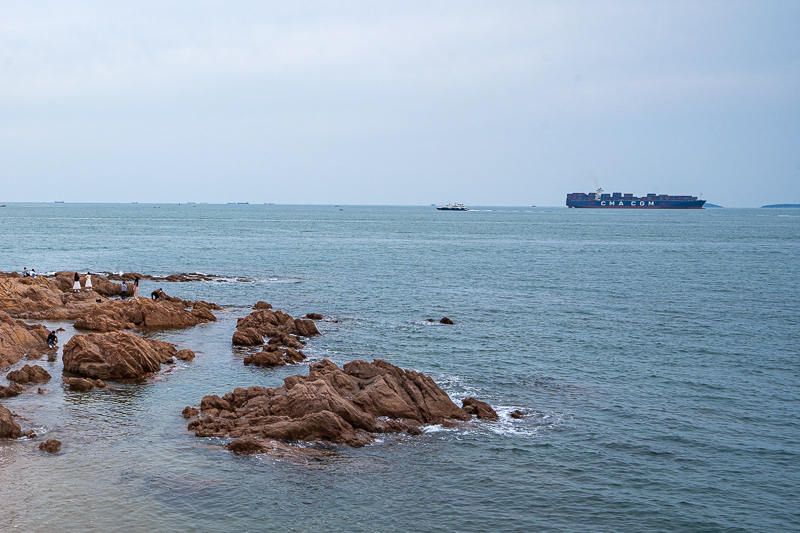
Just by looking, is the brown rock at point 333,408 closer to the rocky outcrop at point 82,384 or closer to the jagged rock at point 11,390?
the rocky outcrop at point 82,384

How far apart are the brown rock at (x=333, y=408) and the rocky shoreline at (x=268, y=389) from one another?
0.15 feet

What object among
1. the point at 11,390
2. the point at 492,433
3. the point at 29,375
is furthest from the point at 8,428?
the point at 492,433

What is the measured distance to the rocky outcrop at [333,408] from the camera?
1147 inches

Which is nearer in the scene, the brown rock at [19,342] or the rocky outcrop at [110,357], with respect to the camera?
the rocky outcrop at [110,357]

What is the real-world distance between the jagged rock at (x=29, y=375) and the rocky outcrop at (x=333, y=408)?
35.5ft

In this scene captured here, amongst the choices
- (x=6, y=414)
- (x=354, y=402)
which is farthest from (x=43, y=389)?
(x=354, y=402)

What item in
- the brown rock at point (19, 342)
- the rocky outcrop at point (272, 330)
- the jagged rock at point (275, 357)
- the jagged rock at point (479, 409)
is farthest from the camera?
the rocky outcrop at point (272, 330)

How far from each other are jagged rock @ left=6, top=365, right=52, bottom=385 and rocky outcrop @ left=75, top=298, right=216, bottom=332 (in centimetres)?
1340

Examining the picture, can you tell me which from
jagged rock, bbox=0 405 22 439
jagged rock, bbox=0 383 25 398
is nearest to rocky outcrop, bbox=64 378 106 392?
jagged rock, bbox=0 383 25 398

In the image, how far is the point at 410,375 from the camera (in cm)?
3397

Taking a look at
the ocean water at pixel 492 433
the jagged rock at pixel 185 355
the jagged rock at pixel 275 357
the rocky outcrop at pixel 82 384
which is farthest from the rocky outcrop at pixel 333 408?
the jagged rock at pixel 185 355

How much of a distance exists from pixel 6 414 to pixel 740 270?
9755cm

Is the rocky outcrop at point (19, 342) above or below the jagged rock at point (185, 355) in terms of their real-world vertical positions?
above

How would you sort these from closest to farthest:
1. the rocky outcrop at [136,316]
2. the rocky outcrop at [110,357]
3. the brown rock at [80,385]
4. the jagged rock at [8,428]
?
1. the jagged rock at [8,428]
2. the brown rock at [80,385]
3. the rocky outcrop at [110,357]
4. the rocky outcrop at [136,316]
